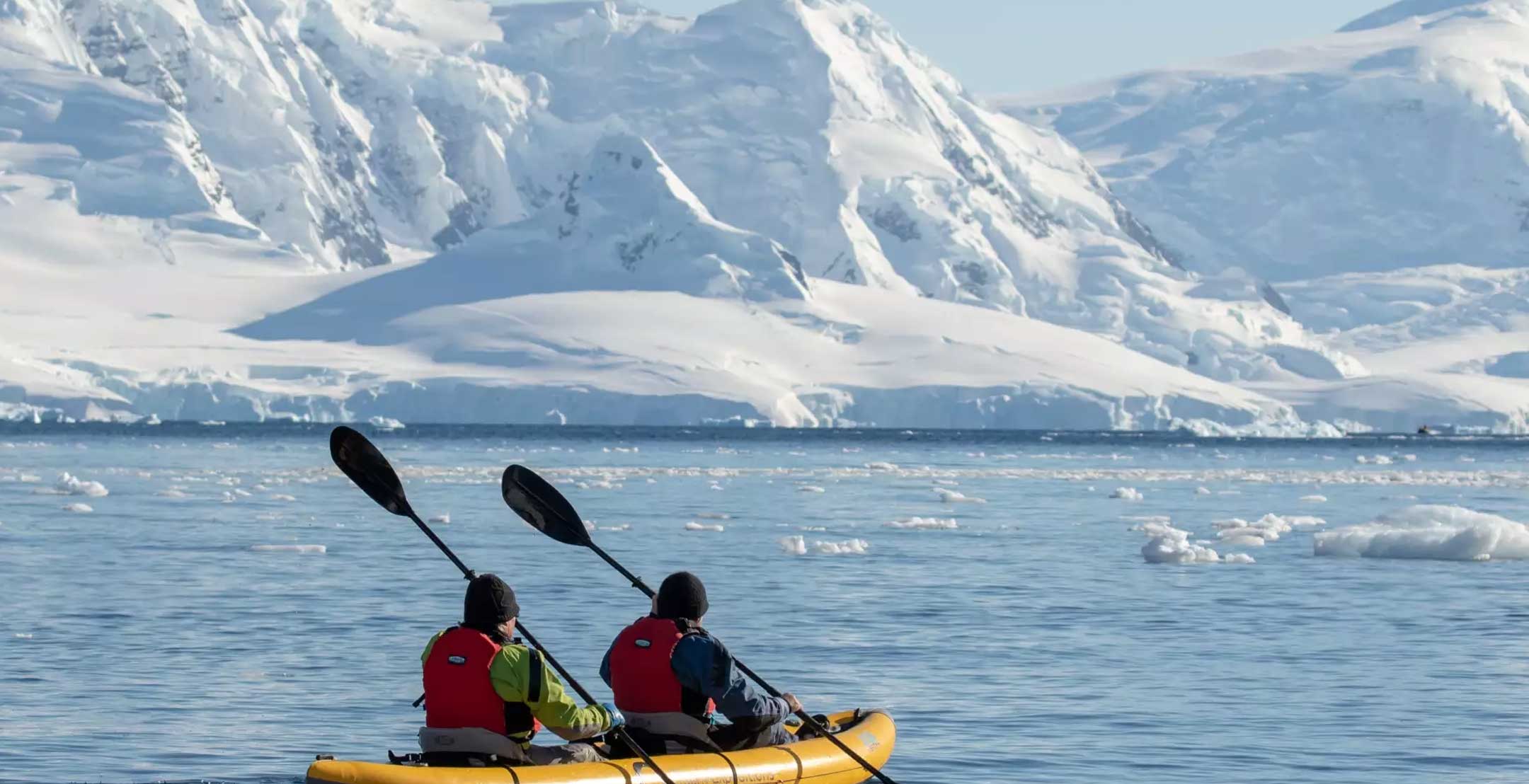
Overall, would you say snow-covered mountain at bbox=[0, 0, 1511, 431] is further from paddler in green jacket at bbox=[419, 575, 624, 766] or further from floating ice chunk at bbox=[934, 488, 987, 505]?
paddler in green jacket at bbox=[419, 575, 624, 766]

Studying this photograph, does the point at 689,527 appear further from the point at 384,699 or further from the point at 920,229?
the point at 920,229

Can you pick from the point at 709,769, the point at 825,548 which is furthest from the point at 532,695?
the point at 825,548

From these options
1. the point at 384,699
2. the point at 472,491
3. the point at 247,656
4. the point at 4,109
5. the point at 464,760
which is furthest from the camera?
the point at 4,109

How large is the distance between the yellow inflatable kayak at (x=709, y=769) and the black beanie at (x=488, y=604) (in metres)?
0.75

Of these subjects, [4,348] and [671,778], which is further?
[4,348]

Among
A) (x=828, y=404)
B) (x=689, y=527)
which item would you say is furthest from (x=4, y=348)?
(x=689, y=527)

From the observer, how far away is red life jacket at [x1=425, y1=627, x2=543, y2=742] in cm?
1121

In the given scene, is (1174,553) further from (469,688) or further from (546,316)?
(546,316)

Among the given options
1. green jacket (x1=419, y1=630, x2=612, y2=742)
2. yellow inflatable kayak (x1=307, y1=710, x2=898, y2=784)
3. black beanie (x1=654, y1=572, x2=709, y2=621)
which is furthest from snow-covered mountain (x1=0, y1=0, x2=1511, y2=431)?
green jacket (x1=419, y1=630, x2=612, y2=742)

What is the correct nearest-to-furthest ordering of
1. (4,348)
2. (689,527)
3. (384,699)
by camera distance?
1. (384,699)
2. (689,527)
3. (4,348)

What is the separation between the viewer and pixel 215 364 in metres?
116

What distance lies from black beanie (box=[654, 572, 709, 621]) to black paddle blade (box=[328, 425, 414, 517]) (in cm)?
445

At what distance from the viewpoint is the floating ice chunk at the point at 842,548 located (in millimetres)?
Result: 31456

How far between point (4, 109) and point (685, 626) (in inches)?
6896
